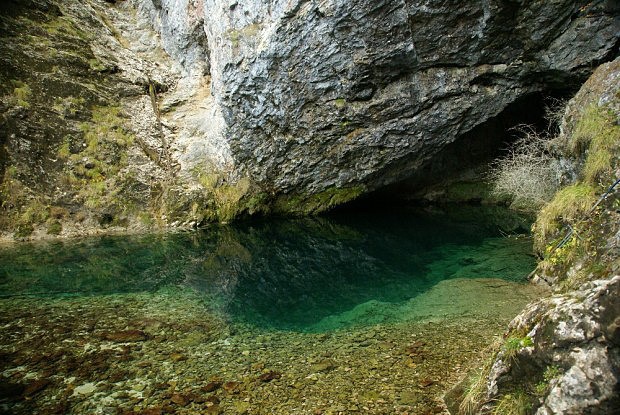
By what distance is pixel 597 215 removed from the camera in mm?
6633

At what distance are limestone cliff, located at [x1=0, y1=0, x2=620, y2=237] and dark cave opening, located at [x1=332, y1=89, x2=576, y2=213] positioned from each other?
327 millimetres

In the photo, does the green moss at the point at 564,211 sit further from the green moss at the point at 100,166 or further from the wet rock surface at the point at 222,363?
the green moss at the point at 100,166

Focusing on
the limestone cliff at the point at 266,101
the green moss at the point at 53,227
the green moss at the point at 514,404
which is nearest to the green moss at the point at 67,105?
the limestone cliff at the point at 266,101

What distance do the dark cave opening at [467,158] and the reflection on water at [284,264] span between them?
12.3 feet

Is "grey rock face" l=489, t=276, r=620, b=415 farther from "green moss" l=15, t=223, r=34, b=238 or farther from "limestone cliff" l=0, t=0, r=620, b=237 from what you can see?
"green moss" l=15, t=223, r=34, b=238

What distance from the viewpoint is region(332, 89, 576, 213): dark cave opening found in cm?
1953

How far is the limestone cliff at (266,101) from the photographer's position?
14.6 metres

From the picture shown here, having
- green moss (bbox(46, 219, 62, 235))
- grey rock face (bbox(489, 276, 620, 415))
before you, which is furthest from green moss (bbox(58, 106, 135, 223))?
Answer: grey rock face (bbox(489, 276, 620, 415))

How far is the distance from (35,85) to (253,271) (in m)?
15.1

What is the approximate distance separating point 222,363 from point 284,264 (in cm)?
760

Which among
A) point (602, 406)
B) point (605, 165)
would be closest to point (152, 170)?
point (605, 165)

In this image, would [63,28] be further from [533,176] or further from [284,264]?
[533,176]

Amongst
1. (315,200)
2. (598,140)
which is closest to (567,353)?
(598,140)

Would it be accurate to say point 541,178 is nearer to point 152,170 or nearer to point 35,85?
point 152,170
